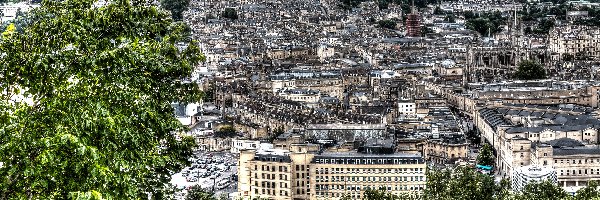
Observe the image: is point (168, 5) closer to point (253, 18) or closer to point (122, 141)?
point (253, 18)

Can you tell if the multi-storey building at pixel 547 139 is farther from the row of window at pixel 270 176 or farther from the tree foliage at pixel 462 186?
the row of window at pixel 270 176

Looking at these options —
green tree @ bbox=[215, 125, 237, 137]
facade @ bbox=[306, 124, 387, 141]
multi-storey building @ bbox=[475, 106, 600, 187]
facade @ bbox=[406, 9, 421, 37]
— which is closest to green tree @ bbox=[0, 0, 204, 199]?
multi-storey building @ bbox=[475, 106, 600, 187]

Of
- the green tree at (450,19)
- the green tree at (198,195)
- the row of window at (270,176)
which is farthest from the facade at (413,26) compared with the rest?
the green tree at (198,195)

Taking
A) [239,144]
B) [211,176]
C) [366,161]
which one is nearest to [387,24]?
[239,144]

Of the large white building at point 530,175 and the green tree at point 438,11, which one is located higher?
the green tree at point 438,11

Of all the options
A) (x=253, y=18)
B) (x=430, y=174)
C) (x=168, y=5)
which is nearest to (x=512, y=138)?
(x=430, y=174)

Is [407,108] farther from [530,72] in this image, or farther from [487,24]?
[487,24]
